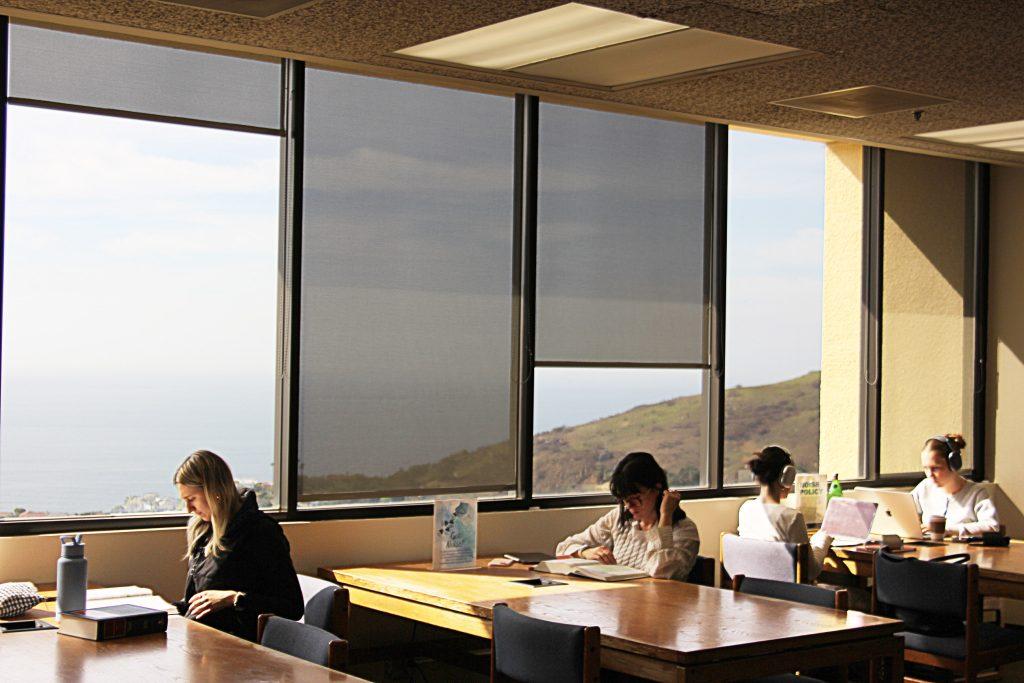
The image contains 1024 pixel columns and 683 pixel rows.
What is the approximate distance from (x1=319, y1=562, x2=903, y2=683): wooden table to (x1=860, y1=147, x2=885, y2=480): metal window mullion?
3090 mm

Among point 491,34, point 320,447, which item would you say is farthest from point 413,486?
point 491,34

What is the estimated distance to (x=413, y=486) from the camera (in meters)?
5.59

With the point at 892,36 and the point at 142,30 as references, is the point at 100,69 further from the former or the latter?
the point at 892,36

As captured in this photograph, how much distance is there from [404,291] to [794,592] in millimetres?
2155

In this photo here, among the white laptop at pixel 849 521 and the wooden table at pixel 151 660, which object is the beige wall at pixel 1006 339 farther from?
the wooden table at pixel 151 660

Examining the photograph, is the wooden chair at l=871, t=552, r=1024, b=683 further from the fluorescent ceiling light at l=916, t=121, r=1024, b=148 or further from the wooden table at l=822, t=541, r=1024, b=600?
the fluorescent ceiling light at l=916, t=121, r=1024, b=148

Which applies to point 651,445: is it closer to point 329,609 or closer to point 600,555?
point 600,555

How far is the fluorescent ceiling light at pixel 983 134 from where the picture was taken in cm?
621

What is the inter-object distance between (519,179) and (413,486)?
1520 millimetres

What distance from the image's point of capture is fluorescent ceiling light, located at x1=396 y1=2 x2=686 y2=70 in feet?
13.7

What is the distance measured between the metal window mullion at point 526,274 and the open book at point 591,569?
82cm

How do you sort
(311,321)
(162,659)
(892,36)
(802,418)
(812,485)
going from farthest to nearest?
(802,418)
(812,485)
(311,321)
(892,36)
(162,659)

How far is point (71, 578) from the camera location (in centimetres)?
366

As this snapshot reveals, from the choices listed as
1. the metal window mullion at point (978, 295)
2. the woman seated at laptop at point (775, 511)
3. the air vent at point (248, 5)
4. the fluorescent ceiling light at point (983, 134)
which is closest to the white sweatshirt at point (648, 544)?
the woman seated at laptop at point (775, 511)
